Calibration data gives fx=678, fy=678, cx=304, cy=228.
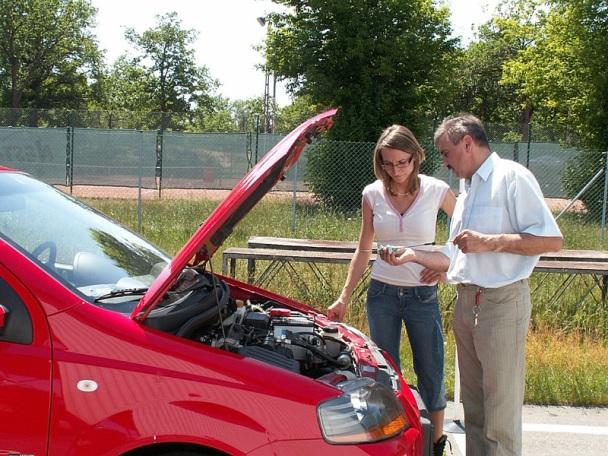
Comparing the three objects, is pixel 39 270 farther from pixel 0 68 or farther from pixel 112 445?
pixel 0 68

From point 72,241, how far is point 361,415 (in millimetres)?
1628

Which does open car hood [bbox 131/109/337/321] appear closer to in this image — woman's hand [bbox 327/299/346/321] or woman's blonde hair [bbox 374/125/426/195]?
woman's blonde hair [bbox 374/125/426/195]

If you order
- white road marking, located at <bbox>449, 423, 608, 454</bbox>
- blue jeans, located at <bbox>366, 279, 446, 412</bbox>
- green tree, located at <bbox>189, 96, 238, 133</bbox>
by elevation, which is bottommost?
white road marking, located at <bbox>449, 423, 608, 454</bbox>

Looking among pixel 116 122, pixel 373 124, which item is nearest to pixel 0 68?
pixel 116 122

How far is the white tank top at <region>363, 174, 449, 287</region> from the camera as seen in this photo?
3879 mm

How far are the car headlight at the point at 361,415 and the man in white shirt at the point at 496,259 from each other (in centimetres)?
78

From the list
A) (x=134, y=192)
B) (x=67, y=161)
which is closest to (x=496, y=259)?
(x=67, y=161)

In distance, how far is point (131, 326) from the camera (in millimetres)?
2523

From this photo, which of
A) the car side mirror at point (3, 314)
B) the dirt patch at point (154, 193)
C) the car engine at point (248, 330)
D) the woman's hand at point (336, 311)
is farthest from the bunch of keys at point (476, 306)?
the dirt patch at point (154, 193)

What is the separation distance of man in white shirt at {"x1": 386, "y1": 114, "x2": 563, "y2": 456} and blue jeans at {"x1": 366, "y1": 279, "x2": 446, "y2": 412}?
0.48 metres

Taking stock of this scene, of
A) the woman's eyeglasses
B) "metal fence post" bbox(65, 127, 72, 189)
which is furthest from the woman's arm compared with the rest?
"metal fence post" bbox(65, 127, 72, 189)

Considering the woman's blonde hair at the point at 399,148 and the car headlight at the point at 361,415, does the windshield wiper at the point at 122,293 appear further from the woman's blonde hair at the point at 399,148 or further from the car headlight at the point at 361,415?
the woman's blonde hair at the point at 399,148

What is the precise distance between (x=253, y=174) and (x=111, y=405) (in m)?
1.03

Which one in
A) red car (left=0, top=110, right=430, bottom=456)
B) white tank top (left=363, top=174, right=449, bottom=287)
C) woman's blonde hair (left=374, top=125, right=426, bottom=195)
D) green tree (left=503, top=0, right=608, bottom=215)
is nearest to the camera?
red car (left=0, top=110, right=430, bottom=456)
